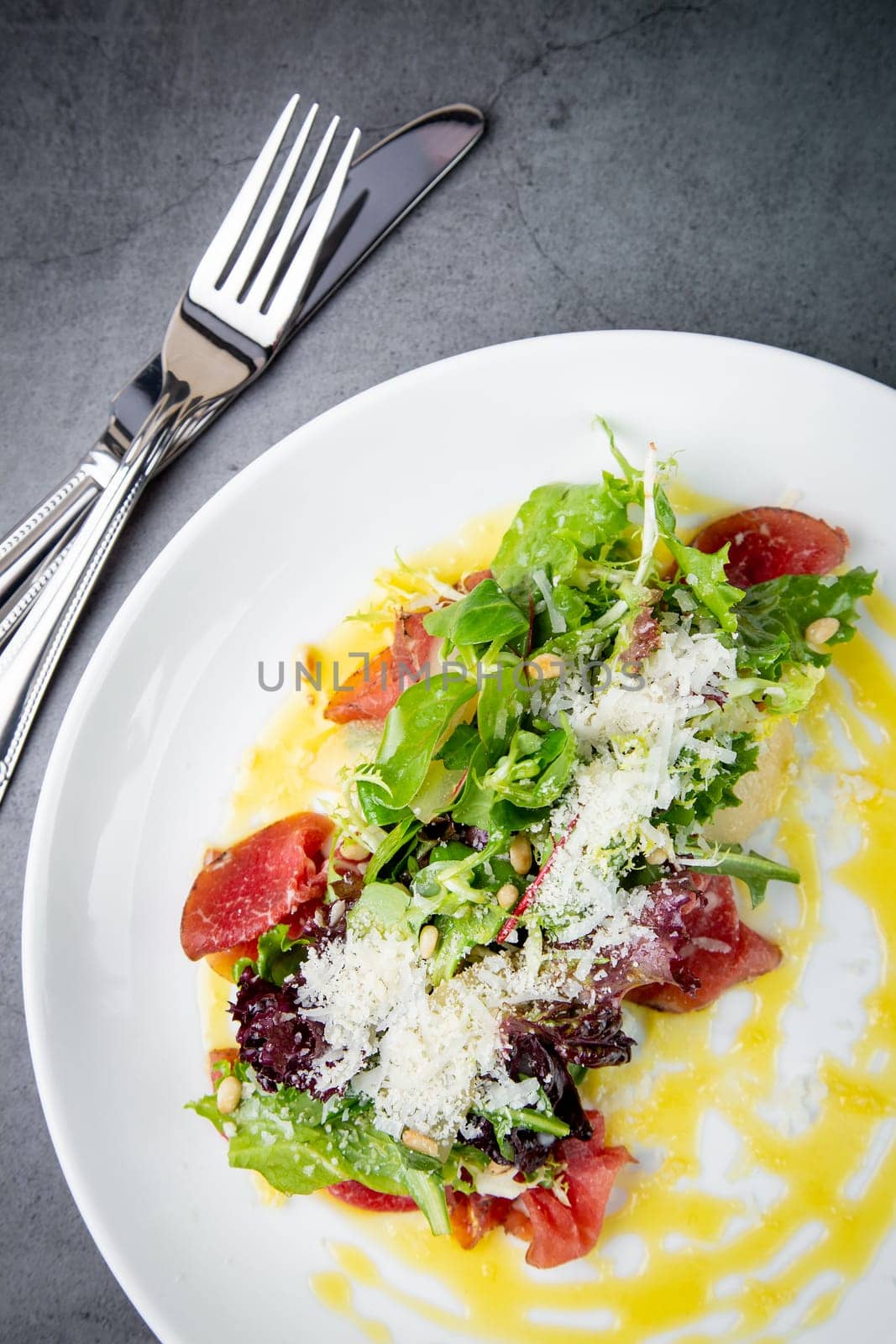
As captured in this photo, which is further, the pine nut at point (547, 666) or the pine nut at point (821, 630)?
the pine nut at point (821, 630)

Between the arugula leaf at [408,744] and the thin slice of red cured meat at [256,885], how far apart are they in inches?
13.7

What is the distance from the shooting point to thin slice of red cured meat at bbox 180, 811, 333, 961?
2150mm

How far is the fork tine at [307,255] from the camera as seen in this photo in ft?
7.39

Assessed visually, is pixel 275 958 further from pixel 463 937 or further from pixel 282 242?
pixel 282 242

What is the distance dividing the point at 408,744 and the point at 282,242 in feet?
4.65

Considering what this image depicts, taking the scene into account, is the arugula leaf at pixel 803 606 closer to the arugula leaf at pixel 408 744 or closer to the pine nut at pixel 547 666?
the pine nut at pixel 547 666

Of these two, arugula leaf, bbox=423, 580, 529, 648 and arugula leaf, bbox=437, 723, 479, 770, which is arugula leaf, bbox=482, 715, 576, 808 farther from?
arugula leaf, bbox=423, 580, 529, 648

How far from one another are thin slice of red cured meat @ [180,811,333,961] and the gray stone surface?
1.92 ft

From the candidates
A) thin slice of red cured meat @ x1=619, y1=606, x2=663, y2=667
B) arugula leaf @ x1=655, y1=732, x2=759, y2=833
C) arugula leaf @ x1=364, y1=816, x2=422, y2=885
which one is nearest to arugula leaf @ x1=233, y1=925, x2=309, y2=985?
arugula leaf @ x1=364, y1=816, x2=422, y2=885

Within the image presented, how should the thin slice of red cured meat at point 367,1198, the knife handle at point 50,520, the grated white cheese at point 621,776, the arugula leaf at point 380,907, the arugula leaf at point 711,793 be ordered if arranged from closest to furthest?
1. the grated white cheese at point 621,776
2. the arugula leaf at point 711,793
3. the arugula leaf at point 380,907
4. the thin slice of red cured meat at point 367,1198
5. the knife handle at point 50,520

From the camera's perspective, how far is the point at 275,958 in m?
2.13

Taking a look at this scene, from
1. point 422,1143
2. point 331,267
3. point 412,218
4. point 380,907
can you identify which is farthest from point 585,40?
point 422,1143

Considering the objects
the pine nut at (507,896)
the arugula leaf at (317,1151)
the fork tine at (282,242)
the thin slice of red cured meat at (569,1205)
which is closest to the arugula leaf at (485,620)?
the pine nut at (507,896)

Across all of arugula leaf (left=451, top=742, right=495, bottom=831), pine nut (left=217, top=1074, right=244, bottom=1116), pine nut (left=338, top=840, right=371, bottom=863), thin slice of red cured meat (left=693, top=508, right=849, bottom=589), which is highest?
thin slice of red cured meat (left=693, top=508, right=849, bottom=589)
